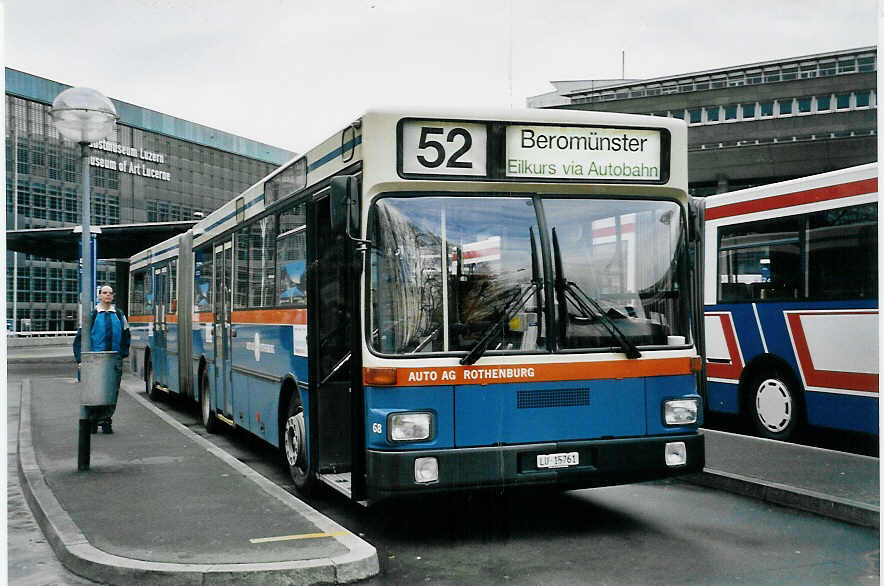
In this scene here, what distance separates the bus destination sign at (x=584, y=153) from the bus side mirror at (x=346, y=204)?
1084 millimetres

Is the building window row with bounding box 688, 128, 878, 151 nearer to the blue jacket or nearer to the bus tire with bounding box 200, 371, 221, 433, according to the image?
the bus tire with bounding box 200, 371, 221, 433

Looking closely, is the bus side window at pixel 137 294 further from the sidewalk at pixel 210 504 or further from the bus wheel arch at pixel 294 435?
the bus wheel arch at pixel 294 435

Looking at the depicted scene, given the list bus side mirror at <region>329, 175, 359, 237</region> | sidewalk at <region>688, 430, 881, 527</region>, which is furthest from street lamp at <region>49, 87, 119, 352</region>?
sidewalk at <region>688, 430, 881, 527</region>

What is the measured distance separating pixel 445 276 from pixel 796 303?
19.6 feet

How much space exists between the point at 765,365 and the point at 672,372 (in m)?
5.20

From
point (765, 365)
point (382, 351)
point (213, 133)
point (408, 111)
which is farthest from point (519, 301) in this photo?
point (213, 133)

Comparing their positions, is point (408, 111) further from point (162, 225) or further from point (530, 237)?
point (162, 225)

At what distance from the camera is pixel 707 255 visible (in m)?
12.6

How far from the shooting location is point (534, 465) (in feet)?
21.1

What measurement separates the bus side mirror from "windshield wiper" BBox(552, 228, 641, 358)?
137 centimetres

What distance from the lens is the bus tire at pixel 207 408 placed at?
13.0 m

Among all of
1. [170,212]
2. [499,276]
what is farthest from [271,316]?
[170,212]

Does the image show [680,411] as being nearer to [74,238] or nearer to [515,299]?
[515,299]

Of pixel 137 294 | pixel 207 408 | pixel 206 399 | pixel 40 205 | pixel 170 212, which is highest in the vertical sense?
pixel 170 212
